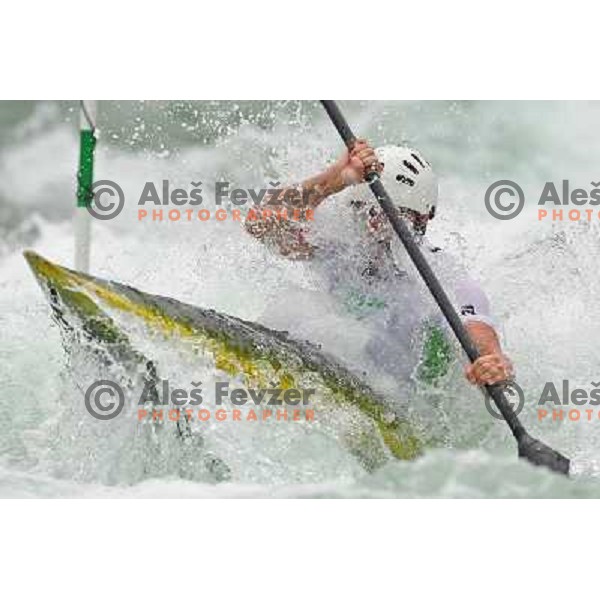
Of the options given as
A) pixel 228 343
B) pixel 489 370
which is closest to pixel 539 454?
pixel 489 370

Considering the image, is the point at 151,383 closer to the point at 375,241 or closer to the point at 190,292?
the point at 190,292

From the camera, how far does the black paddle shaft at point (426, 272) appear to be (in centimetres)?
249

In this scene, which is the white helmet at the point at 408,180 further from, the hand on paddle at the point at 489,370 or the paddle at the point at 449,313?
the hand on paddle at the point at 489,370

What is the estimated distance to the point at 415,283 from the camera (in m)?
2.61

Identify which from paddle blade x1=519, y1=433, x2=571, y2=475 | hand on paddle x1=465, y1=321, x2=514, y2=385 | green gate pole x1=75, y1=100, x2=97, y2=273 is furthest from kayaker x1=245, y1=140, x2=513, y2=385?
green gate pole x1=75, y1=100, x2=97, y2=273

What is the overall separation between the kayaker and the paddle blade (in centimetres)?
11

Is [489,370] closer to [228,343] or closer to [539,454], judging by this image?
[539,454]

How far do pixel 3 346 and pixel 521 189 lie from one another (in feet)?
Result: 2.64

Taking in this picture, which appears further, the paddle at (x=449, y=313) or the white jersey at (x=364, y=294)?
the white jersey at (x=364, y=294)

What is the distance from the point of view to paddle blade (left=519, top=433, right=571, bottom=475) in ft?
8.11

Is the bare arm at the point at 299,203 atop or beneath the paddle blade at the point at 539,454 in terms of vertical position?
atop

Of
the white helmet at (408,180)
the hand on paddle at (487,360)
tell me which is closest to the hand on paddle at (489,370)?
the hand on paddle at (487,360)

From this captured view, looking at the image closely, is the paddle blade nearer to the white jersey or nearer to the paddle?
the paddle

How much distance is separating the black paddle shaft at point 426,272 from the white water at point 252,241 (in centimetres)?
4
